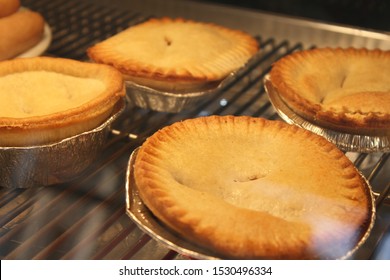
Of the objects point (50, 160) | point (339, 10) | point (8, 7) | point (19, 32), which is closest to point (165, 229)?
point (50, 160)

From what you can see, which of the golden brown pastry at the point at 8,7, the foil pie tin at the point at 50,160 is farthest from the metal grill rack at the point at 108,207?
the golden brown pastry at the point at 8,7

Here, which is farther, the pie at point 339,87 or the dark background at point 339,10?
the dark background at point 339,10

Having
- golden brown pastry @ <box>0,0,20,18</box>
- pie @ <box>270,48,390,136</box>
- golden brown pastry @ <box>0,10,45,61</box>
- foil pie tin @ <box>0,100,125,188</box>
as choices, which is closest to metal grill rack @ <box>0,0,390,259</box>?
foil pie tin @ <box>0,100,125,188</box>

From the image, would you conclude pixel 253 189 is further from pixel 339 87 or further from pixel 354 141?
pixel 339 87

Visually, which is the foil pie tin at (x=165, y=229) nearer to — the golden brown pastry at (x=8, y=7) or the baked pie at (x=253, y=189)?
the baked pie at (x=253, y=189)
